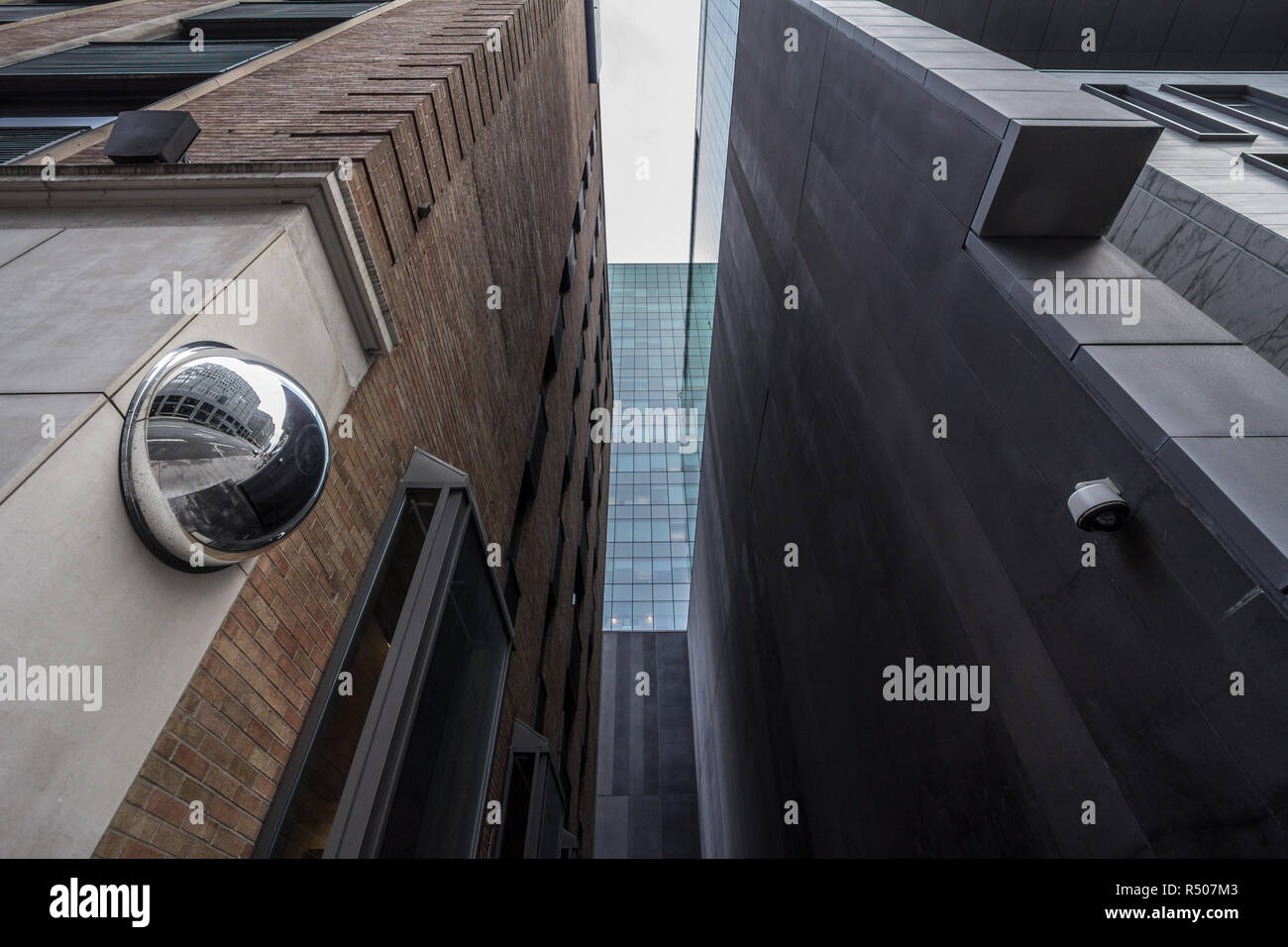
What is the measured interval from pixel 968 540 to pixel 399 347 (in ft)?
16.2

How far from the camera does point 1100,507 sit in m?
3.40

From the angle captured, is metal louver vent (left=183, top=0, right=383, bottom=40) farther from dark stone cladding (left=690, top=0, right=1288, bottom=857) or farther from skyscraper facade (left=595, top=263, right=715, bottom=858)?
skyscraper facade (left=595, top=263, right=715, bottom=858)

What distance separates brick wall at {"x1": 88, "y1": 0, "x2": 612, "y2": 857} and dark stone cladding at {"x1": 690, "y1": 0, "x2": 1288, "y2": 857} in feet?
14.6

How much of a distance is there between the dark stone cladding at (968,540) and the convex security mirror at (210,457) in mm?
4276

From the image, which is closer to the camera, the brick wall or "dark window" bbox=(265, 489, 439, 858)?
the brick wall

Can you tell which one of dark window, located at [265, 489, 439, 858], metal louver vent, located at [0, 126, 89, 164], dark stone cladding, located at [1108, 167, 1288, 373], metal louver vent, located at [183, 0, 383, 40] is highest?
metal louver vent, located at [183, 0, 383, 40]

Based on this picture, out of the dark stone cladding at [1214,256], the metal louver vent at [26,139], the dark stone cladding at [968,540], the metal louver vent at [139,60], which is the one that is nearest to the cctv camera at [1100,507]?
the dark stone cladding at [968,540]

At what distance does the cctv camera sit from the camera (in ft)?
11.1

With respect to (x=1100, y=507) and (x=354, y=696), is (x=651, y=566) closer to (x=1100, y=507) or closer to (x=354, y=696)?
(x=354, y=696)

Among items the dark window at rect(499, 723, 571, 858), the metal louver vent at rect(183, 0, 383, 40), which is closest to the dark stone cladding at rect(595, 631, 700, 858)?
the dark window at rect(499, 723, 571, 858)

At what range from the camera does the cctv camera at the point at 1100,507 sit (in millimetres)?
3371

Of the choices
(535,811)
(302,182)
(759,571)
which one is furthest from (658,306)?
(302,182)

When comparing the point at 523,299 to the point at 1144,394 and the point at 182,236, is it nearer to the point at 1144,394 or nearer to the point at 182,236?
the point at 182,236

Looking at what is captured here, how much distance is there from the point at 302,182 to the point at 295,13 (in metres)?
8.31
